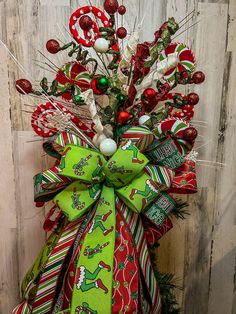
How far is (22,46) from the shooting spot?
1.01 metres

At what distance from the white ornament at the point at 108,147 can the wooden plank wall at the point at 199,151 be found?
1.24 ft

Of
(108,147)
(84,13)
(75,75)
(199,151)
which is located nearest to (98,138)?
(108,147)

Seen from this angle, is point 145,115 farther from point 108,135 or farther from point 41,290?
point 41,290

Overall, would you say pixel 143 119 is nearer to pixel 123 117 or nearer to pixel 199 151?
pixel 123 117

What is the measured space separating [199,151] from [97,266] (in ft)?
1.86

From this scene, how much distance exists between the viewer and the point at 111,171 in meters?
0.74

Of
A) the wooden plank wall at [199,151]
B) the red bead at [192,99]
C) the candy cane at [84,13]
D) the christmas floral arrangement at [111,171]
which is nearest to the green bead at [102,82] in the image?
the christmas floral arrangement at [111,171]

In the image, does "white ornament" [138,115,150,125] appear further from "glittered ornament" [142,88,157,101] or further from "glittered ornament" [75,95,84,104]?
"glittered ornament" [75,95,84,104]

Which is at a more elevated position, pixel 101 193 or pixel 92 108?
pixel 92 108

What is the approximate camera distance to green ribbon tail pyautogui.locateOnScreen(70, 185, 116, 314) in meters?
0.72

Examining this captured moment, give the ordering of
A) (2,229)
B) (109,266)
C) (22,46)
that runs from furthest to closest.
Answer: (2,229) < (22,46) < (109,266)

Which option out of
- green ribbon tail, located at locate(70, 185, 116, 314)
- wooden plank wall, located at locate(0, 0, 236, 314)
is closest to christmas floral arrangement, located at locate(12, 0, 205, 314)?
green ribbon tail, located at locate(70, 185, 116, 314)

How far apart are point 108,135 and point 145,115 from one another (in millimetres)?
103

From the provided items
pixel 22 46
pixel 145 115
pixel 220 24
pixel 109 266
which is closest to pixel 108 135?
pixel 145 115
